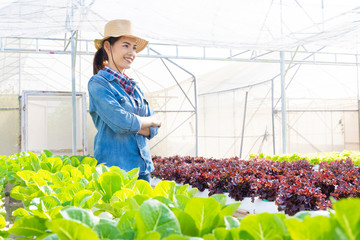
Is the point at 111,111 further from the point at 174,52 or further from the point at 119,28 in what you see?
the point at 174,52

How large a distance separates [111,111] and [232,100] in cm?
933

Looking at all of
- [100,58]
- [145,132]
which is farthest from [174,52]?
[145,132]

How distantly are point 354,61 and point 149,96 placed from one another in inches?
264

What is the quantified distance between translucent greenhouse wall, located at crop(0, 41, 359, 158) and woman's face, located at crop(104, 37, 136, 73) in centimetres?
645

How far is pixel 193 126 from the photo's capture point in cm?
891

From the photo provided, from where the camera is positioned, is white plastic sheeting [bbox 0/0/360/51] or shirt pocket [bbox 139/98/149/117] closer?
shirt pocket [bbox 139/98/149/117]

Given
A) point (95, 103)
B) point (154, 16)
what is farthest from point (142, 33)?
point (95, 103)

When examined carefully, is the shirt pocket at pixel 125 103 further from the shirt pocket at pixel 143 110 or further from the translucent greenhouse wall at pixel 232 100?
the translucent greenhouse wall at pixel 232 100

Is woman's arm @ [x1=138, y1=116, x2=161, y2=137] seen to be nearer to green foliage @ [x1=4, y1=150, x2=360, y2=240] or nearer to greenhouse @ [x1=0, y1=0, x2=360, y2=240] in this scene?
greenhouse @ [x1=0, y1=0, x2=360, y2=240]

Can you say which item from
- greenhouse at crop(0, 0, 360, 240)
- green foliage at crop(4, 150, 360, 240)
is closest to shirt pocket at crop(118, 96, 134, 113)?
greenhouse at crop(0, 0, 360, 240)

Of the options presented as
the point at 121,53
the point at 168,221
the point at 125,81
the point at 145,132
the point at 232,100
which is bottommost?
the point at 168,221

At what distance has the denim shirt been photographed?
5.59 feet

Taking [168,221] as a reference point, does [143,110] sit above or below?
above

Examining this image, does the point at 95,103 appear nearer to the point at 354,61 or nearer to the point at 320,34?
the point at 320,34
